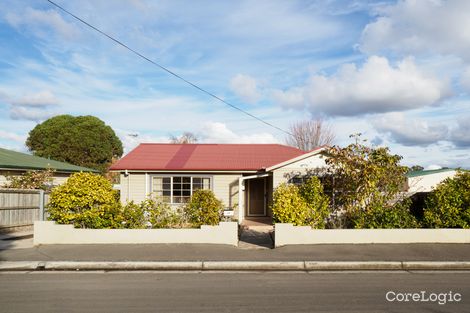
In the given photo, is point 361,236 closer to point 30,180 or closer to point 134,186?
point 134,186

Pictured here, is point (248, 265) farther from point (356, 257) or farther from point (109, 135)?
point (109, 135)

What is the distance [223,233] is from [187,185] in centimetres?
730

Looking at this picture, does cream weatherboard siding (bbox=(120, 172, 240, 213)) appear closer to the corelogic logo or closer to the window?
the window

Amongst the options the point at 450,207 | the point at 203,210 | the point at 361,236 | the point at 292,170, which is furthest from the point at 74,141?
the point at 450,207

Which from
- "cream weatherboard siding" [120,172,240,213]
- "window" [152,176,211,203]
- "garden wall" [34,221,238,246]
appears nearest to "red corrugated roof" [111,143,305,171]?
"cream weatherboard siding" [120,172,240,213]

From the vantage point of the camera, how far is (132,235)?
1224 centimetres

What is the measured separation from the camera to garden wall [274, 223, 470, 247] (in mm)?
12055

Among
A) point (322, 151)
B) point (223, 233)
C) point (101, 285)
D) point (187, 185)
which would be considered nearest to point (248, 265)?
point (223, 233)

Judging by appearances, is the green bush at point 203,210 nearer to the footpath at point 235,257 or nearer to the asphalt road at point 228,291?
the footpath at point 235,257

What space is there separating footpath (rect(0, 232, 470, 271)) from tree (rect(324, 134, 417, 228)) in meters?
1.31

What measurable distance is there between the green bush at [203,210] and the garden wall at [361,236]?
2105 mm

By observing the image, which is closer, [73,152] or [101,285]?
[101,285]

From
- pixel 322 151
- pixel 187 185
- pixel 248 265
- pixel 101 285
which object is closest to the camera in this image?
pixel 101 285

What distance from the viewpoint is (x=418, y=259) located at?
33.4 feet
